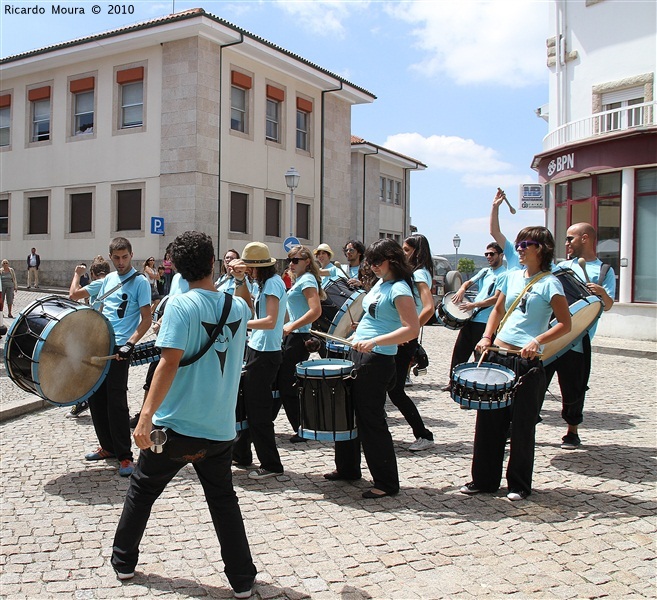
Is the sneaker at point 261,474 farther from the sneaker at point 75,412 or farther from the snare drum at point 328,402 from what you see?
the sneaker at point 75,412

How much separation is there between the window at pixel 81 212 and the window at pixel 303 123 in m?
8.47

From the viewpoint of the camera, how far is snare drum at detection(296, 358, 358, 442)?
4973 mm

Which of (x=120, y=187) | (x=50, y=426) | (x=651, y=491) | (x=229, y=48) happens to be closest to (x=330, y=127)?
(x=229, y=48)

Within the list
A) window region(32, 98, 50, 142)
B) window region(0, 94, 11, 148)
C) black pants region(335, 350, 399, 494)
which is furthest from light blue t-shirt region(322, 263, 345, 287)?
window region(0, 94, 11, 148)

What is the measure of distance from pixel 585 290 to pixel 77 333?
3925 mm

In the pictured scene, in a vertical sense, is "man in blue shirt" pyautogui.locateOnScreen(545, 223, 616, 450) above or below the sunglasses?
below

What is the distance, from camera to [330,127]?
1161 inches

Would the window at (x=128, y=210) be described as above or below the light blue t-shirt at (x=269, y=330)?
above

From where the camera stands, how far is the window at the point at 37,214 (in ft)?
88.9

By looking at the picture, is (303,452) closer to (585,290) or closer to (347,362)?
(347,362)

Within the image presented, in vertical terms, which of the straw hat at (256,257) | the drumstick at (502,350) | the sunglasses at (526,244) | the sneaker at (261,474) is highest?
the sunglasses at (526,244)

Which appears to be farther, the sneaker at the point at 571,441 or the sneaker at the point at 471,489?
the sneaker at the point at 571,441

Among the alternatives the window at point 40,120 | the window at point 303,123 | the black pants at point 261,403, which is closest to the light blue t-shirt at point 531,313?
the black pants at point 261,403

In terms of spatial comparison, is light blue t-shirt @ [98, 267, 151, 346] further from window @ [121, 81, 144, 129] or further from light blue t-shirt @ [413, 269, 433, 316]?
window @ [121, 81, 144, 129]
